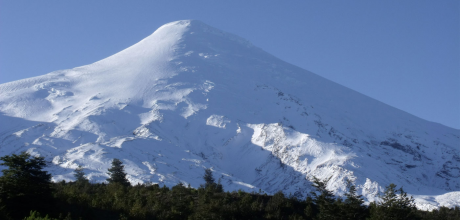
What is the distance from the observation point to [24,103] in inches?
3374

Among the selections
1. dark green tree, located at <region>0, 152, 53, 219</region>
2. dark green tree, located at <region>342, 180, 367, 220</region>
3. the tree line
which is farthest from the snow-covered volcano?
dark green tree, located at <region>342, 180, 367, 220</region>

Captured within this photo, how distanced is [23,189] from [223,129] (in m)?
55.8

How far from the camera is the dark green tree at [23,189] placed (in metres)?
21.4

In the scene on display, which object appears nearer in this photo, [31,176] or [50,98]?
[31,176]

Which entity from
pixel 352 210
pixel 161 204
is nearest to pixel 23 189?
pixel 161 204

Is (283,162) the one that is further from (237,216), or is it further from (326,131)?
(237,216)

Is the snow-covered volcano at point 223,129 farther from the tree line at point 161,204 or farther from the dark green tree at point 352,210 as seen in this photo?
the dark green tree at point 352,210

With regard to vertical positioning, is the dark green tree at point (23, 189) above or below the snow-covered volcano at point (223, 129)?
below

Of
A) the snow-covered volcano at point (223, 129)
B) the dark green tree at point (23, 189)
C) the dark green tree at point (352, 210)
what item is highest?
the snow-covered volcano at point (223, 129)

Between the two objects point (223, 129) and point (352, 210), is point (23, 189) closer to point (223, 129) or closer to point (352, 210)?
point (352, 210)

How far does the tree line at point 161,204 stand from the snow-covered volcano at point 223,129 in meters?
28.2

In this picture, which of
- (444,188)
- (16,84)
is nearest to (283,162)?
(444,188)

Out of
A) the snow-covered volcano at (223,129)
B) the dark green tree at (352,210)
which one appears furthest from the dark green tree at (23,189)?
the snow-covered volcano at (223,129)

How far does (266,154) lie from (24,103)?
160ft
